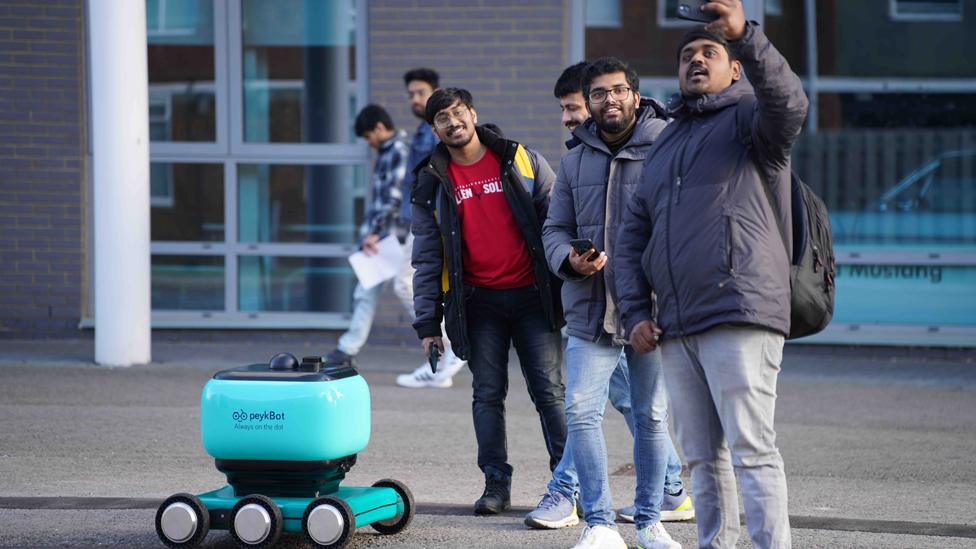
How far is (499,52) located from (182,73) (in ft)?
8.98

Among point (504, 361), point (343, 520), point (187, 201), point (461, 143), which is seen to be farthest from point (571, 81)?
point (187, 201)

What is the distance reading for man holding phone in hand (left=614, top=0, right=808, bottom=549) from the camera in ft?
13.9

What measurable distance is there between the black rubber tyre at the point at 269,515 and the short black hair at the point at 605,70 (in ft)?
6.36

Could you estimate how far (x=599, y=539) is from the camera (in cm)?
517

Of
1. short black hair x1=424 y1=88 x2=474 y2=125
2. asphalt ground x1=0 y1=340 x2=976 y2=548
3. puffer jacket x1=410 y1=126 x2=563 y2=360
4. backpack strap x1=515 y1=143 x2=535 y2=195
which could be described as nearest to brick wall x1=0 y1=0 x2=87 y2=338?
asphalt ground x1=0 y1=340 x2=976 y2=548

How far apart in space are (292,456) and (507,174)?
1.50 metres

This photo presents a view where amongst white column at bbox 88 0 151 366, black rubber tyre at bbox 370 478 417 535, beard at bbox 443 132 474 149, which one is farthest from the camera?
white column at bbox 88 0 151 366

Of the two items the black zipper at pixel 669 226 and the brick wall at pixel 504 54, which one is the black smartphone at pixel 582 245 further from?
the brick wall at pixel 504 54

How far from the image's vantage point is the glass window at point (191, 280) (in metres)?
11.7

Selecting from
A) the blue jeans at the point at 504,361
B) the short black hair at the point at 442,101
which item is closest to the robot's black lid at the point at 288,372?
the blue jeans at the point at 504,361

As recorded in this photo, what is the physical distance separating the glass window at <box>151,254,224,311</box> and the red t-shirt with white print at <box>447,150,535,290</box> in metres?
6.16

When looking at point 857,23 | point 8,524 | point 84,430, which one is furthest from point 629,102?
point 857,23

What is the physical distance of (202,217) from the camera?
11711 millimetres

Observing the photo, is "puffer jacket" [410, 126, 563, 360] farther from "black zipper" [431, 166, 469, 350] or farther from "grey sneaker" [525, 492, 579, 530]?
"grey sneaker" [525, 492, 579, 530]
